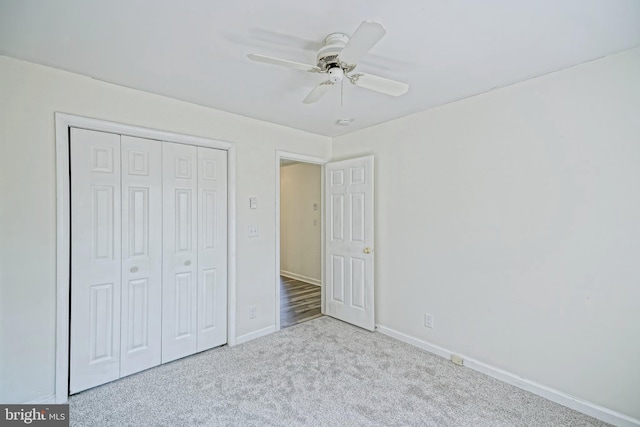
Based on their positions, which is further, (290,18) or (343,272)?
(343,272)

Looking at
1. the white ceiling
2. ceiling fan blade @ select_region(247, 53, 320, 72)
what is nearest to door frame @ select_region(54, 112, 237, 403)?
the white ceiling

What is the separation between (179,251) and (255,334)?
1.25 metres

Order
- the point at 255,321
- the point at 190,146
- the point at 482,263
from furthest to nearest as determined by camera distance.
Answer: the point at 255,321 < the point at 190,146 < the point at 482,263

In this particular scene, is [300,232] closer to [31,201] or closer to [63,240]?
[63,240]

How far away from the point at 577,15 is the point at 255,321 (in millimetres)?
3497

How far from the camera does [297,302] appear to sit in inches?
175

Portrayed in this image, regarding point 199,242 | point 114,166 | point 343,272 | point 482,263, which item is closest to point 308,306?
point 343,272

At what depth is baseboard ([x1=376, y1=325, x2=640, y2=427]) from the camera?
73.6 inches

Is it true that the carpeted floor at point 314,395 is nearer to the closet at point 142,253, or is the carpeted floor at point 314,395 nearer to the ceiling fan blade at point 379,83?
the closet at point 142,253

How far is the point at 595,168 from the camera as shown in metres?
1.96

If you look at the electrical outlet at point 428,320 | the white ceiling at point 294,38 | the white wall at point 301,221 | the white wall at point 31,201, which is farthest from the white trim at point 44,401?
the white wall at point 301,221

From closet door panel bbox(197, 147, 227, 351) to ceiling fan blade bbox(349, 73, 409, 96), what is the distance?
1.76 metres

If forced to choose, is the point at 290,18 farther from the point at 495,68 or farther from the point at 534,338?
the point at 534,338

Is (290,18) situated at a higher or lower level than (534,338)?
higher
